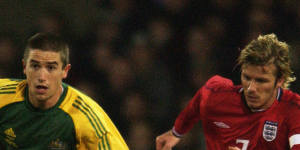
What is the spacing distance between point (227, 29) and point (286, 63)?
2.41 metres

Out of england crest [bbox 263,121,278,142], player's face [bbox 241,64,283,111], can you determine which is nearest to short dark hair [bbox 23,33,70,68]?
player's face [bbox 241,64,283,111]

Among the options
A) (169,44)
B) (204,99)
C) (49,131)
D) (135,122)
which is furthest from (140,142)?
(49,131)

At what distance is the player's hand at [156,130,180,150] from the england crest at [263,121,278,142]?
739 millimetres

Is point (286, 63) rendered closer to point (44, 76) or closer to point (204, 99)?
point (204, 99)

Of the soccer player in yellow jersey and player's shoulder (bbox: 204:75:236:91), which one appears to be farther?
player's shoulder (bbox: 204:75:236:91)

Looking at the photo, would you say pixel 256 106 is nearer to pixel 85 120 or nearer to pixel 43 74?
pixel 85 120

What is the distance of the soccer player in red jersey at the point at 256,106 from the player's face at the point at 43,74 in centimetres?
99

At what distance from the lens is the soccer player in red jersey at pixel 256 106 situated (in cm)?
338

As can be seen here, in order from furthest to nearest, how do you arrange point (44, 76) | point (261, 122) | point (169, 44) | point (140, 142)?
point (169, 44), point (140, 142), point (261, 122), point (44, 76)

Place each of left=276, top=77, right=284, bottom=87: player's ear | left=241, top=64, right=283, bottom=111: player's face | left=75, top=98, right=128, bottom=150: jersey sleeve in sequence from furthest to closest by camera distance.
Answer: left=276, top=77, right=284, bottom=87: player's ear < left=241, top=64, right=283, bottom=111: player's face < left=75, top=98, right=128, bottom=150: jersey sleeve

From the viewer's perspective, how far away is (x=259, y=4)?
19.8ft

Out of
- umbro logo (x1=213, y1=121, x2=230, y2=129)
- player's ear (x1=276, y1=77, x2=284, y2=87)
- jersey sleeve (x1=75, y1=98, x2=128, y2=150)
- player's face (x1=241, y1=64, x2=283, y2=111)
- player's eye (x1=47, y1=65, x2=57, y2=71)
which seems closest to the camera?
jersey sleeve (x1=75, y1=98, x2=128, y2=150)

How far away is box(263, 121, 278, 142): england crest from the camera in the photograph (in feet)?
11.2

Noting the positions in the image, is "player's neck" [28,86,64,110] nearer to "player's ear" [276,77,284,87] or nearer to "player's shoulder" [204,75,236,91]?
"player's shoulder" [204,75,236,91]
